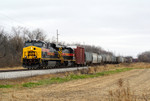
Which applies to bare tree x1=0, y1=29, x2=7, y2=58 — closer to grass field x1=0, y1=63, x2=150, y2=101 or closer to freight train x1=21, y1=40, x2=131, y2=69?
freight train x1=21, y1=40, x2=131, y2=69

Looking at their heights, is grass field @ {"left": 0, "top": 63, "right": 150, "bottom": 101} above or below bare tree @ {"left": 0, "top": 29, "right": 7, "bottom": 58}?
below

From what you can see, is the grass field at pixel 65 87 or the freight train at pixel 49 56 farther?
the freight train at pixel 49 56

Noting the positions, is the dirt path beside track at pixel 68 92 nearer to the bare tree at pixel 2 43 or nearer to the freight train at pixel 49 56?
the freight train at pixel 49 56

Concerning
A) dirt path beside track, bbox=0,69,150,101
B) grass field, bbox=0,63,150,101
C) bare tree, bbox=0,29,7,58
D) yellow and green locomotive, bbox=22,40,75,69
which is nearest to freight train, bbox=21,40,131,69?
yellow and green locomotive, bbox=22,40,75,69

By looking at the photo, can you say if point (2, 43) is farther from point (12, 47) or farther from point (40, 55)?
point (40, 55)

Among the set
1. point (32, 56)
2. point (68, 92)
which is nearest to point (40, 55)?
point (32, 56)

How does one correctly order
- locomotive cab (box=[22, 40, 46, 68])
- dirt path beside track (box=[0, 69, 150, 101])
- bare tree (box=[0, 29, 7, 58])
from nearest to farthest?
dirt path beside track (box=[0, 69, 150, 101]), locomotive cab (box=[22, 40, 46, 68]), bare tree (box=[0, 29, 7, 58])

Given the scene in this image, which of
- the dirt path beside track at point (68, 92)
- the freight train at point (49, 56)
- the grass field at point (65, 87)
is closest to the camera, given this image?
the grass field at point (65, 87)

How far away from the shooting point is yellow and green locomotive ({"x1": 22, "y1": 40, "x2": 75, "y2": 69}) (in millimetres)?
24625

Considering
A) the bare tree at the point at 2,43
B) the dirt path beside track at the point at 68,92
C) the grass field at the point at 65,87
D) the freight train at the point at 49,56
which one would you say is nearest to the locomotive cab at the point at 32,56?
the freight train at the point at 49,56

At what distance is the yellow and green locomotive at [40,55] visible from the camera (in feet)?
80.8

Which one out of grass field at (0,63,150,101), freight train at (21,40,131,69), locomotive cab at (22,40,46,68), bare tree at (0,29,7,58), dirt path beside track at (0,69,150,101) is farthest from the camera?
bare tree at (0,29,7,58)

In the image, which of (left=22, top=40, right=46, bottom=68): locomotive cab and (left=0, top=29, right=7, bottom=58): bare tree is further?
(left=0, top=29, right=7, bottom=58): bare tree

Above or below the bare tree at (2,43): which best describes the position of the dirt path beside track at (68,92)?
below
